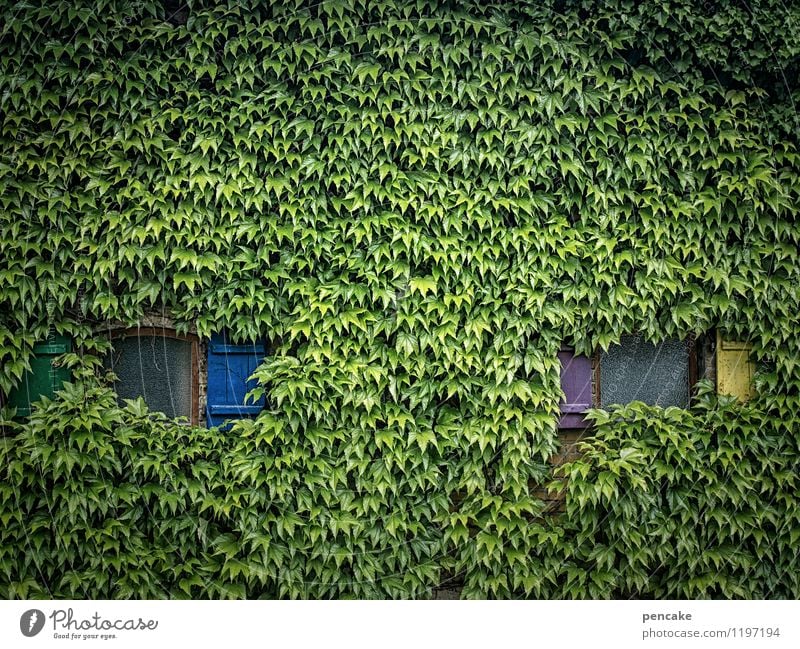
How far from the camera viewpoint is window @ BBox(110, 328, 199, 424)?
4129mm

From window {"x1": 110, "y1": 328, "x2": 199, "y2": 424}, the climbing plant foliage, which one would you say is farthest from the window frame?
window {"x1": 110, "y1": 328, "x2": 199, "y2": 424}

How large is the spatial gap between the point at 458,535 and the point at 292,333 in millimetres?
1823

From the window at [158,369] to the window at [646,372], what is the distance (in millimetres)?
3065

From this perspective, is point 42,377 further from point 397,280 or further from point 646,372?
point 646,372

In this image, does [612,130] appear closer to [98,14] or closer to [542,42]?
[542,42]

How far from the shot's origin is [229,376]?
4.09 m

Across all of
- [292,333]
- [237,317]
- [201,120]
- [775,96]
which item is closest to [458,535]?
[292,333]

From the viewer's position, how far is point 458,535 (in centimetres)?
397

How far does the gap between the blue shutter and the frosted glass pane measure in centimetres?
22

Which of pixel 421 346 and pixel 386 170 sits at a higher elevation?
pixel 386 170

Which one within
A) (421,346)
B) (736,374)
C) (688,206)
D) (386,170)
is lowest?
(736,374)

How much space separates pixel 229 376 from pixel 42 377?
51.5 inches

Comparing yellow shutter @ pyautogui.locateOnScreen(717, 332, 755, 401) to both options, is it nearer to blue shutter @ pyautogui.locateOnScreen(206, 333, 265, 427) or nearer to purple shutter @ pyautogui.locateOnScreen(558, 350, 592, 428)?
purple shutter @ pyautogui.locateOnScreen(558, 350, 592, 428)

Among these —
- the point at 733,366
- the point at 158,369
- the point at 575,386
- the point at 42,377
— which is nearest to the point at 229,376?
the point at 158,369
